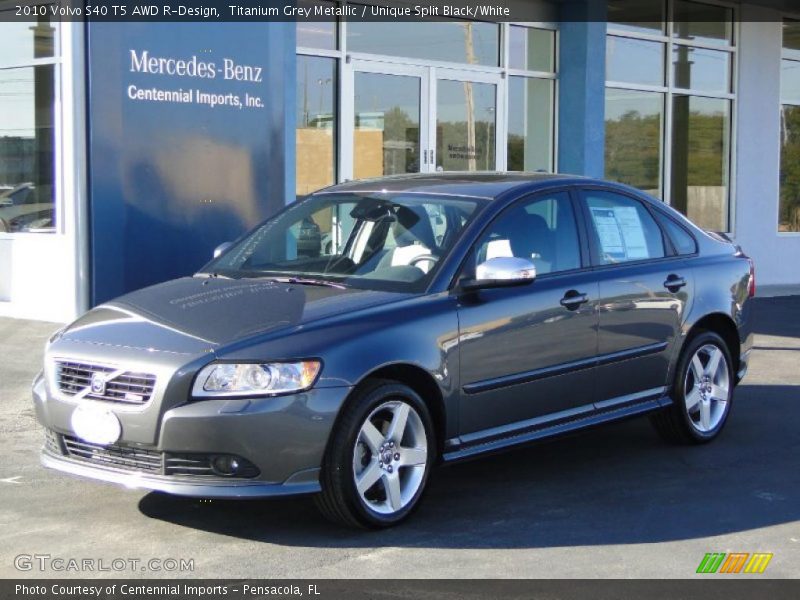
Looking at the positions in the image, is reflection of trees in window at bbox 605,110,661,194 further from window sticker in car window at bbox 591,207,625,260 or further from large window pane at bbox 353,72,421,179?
window sticker in car window at bbox 591,207,625,260

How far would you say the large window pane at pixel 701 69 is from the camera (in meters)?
17.0

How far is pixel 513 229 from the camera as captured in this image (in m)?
6.39

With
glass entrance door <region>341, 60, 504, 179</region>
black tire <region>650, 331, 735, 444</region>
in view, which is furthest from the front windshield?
glass entrance door <region>341, 60, 504, 179</region>

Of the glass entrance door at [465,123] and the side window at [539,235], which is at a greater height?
the glass entrance door at [465,123]

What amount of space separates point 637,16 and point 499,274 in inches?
449

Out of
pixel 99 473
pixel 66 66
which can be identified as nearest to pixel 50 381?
pixel 99 473

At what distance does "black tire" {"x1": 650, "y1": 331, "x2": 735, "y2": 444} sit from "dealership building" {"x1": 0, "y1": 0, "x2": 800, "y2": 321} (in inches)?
211

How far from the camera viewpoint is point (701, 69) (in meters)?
17.2

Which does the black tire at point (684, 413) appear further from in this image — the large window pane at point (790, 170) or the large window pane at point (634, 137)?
the large window pane at point (790, 170)

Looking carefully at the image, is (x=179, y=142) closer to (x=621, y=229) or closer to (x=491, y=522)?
(x=621, y=229)

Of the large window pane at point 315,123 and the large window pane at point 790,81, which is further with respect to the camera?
the large window pane at point 790,81

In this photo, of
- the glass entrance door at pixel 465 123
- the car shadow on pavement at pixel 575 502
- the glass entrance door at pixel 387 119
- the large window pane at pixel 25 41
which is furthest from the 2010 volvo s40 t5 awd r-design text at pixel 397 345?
the glass entrance door at pixel 465 123

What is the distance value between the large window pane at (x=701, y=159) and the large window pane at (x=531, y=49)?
92.7 inches

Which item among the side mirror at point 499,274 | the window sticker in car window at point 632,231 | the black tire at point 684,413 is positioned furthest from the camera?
the black tire at point 684,413
